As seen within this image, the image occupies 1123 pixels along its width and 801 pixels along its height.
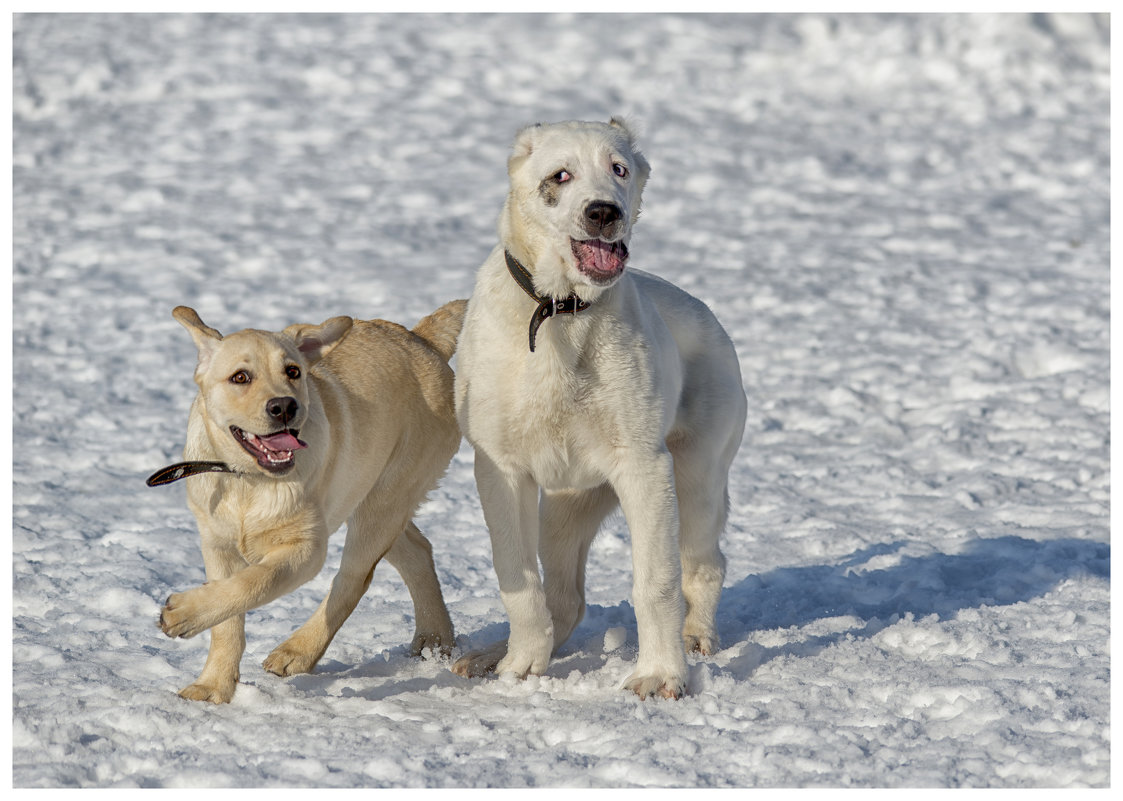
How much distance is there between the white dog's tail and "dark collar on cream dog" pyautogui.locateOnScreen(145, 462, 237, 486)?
1258mm

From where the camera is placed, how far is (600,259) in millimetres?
4055

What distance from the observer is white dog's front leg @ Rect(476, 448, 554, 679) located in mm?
4480

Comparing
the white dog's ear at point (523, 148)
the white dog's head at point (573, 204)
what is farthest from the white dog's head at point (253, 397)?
the white dog's ear at point (523, 148)

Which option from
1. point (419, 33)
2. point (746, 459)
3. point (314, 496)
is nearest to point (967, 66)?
point (419, 33)

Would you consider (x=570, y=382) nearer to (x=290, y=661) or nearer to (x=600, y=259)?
(x=600, y=259)

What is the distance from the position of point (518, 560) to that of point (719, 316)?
210 inches

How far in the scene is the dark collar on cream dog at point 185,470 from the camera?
410cm

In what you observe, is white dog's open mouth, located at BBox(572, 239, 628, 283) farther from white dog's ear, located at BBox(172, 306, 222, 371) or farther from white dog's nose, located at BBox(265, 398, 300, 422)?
white dog's ear, located at BBox(172, 306, 222, 371)

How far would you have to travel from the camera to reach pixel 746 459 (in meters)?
7.63

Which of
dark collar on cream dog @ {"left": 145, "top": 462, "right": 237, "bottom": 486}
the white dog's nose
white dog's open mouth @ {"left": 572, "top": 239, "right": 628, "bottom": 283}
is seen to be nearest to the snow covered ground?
dark collar on cream dog @ {"left": 145, "top": 462, "right": 237, "bottom": 486}

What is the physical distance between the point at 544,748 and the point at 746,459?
13.0ft

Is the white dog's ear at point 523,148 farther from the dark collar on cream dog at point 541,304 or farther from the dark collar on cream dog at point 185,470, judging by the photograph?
the dark collar on cream dog at point 185,470

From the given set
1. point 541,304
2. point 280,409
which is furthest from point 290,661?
point 541,304

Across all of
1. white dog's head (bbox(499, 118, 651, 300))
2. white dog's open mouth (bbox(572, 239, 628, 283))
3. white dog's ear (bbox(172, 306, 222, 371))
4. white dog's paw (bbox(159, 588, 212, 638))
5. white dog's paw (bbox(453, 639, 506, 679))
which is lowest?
white dog's paw (bbox(453, 639, 506, 679))
